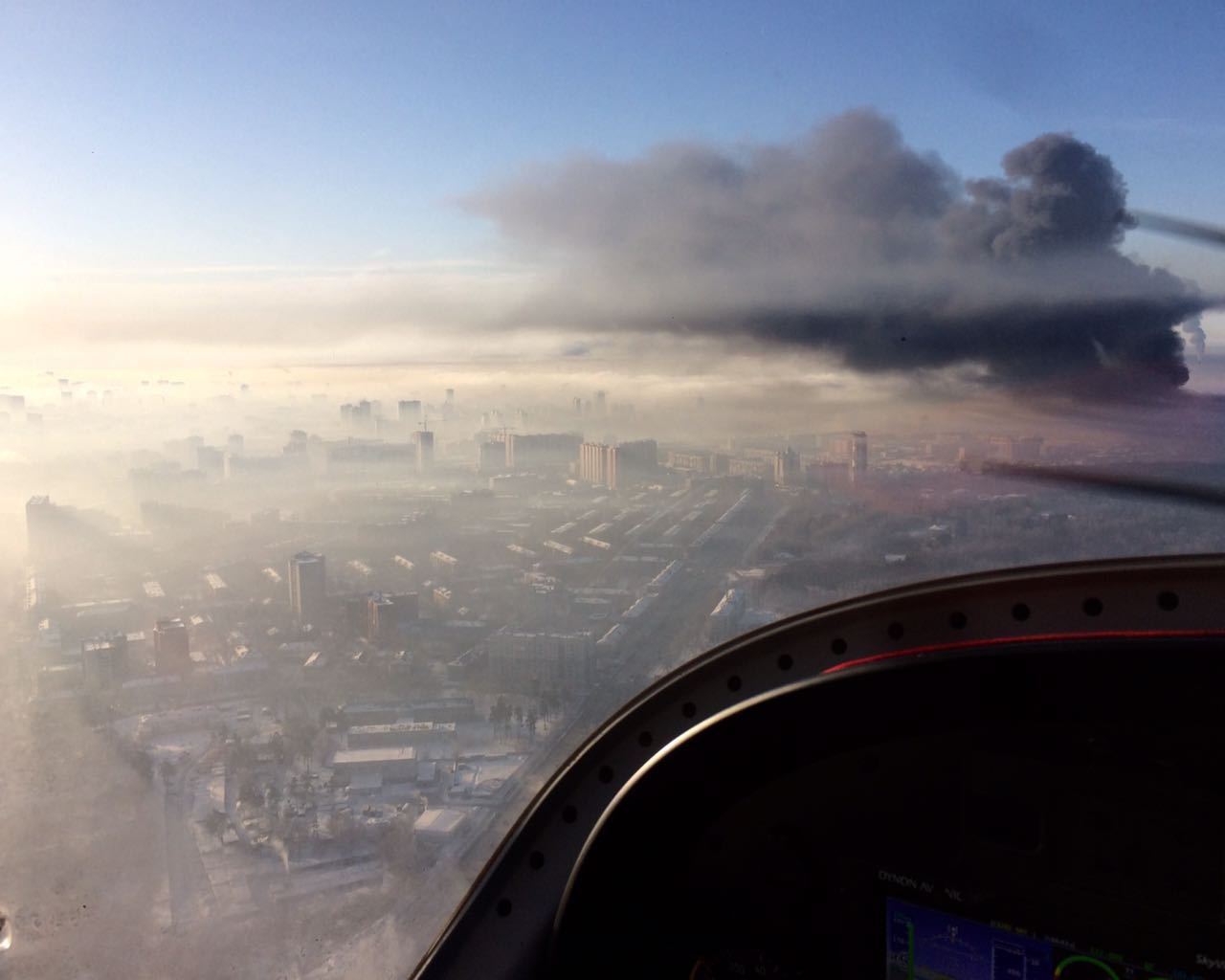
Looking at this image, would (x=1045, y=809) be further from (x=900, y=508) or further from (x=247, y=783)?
(x=247, y=783)

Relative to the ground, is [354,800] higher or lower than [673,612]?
lower

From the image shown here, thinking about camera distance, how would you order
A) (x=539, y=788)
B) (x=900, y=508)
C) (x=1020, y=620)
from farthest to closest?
1. (x=900, y=508)
2. (x=539, y=788)
3. (x=1020, y=620)

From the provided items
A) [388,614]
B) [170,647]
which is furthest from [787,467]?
[170,647]

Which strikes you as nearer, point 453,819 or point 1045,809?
point 1045,809

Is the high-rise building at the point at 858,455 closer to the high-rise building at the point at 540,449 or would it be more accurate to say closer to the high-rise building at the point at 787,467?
the high-rise building at the point at 787,467

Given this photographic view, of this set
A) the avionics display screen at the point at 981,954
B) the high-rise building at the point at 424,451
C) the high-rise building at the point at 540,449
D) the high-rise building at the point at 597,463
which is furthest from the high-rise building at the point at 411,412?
the avionics display screen at the point at 981,954

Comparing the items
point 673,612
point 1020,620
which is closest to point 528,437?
point 673,612

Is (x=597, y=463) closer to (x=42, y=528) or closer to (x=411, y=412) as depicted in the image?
(x=411, y=412)

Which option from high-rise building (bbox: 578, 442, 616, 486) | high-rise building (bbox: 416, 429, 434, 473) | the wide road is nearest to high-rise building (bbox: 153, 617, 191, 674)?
the wide road
